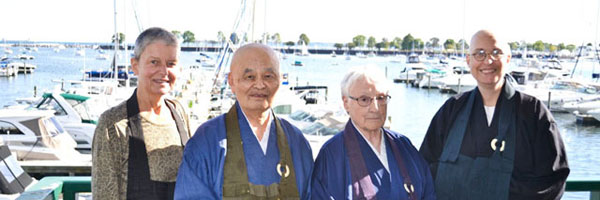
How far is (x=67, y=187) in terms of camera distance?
9.06 ft

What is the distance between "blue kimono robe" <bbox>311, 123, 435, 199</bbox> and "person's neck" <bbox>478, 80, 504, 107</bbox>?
48 centimetres

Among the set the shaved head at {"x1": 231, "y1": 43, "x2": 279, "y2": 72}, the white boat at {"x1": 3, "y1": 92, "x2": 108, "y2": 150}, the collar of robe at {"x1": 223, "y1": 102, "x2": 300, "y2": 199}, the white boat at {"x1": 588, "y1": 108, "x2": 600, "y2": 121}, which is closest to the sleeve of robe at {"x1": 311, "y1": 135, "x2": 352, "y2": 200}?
the collar of robe at {"x1": 223, "y1": 102, "x2": 300, "y2": 199}

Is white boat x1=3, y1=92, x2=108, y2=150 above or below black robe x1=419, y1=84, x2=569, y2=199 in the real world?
below

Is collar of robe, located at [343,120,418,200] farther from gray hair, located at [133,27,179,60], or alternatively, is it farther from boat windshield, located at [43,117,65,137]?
boat windshield, located at [43,117,65,137]

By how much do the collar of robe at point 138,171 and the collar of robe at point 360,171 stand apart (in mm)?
794

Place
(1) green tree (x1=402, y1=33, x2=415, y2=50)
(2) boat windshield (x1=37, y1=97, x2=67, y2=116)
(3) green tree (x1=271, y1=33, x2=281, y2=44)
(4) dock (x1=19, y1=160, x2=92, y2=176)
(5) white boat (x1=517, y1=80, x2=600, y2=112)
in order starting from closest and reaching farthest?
(4) dock (x1=19, y1=160, x2=92, y2=176), (2) boat windshield (x1=37, y1=97, x2=67, y2=116), (3) green tree (x1=271, y1=33, x2=281, y2=44), (5) white boat (x1=517, y1=80, x2=600, y2=112), (1) green tree (x1=402, y1=33, x2=415, y2=50)

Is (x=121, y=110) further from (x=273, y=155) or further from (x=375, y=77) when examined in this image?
(x=375, y=77)

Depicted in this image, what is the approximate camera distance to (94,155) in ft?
7.81

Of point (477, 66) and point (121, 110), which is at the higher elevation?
point (477, 66)

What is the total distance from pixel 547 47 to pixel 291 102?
139478 millimetres

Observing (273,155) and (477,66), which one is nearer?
(273,155)

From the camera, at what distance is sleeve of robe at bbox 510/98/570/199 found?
8.40 ft

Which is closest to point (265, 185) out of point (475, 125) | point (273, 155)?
point (273, 155)

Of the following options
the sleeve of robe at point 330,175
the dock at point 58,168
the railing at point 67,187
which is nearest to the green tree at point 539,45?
the dock at point 58,168
